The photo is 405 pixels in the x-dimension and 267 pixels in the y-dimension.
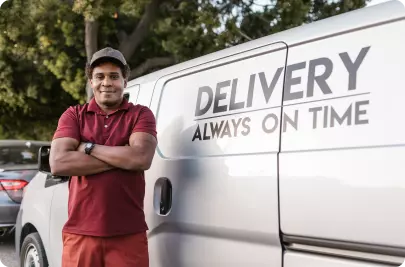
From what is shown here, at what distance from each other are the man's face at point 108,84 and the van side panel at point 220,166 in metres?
0.35

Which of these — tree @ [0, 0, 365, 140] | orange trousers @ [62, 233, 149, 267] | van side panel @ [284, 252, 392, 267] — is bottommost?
orange trousers @ [62, 233, 149, 267]

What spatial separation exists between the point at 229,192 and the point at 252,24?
32.0 feet

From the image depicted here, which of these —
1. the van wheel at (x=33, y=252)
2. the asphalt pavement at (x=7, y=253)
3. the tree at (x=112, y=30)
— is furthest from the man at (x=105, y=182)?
the tree at (x=112, y=30)

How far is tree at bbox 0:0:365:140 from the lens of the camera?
1054 cm

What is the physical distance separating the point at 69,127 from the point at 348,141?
1.39 m

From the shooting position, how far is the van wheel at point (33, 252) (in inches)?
156

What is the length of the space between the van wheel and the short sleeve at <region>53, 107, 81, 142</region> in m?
1.63

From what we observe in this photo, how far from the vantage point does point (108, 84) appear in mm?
2750

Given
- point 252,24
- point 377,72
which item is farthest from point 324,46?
point 252,24

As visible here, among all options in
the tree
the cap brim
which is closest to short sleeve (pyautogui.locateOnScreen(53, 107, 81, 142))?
the cap brim

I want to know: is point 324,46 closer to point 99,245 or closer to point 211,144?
point 211,144

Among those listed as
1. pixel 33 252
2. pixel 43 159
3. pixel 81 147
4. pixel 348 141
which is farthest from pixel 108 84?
pixel 33 252

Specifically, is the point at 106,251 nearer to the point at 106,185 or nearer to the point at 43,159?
the point at 106,185

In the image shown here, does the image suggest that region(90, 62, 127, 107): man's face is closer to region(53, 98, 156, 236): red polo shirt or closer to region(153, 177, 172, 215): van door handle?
region(53, 98, 156, 236): red polo shirt
